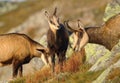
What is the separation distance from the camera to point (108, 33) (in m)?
23.1

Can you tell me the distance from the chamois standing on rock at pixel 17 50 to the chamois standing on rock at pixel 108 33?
3.08 m

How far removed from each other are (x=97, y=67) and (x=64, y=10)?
583ft

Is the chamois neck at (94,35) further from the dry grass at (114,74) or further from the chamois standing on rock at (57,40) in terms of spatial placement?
the dry grass at (114,74)

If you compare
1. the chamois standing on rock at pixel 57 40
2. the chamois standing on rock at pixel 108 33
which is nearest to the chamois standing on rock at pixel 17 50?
the chamois standing on rock at pixel 57 40

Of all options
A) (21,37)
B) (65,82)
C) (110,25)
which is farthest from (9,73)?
(65,82)

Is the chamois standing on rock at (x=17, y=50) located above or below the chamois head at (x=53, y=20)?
below

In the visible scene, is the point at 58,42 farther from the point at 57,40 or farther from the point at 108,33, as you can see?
the point at 108,33

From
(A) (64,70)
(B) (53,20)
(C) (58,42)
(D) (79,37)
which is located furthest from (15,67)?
(B) (53,20)

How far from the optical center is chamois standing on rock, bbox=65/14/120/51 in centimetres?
2250

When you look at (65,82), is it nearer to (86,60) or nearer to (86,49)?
(86,60)

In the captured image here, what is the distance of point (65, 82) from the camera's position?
18047 mm

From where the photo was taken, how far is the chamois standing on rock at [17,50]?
2575 centimetres

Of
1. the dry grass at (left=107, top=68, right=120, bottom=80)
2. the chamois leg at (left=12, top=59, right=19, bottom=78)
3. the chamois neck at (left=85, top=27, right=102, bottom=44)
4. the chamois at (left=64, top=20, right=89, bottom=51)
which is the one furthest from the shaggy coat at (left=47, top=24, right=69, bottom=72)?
the dry grass at (left=107, top=68, right=120, bottom=80)

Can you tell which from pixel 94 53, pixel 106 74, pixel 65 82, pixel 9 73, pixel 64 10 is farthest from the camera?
pixel 64 10
